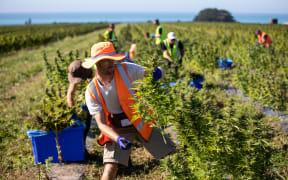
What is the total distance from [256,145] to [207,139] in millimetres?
556

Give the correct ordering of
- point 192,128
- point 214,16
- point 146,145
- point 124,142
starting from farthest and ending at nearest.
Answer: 1. point 214,16
2. point 146,145
3. point 124,142
4. point 192,128

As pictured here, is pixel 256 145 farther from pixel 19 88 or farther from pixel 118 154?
pixel 19 88

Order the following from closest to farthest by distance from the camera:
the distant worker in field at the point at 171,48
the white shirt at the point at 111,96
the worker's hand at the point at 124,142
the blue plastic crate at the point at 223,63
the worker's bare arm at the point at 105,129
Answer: the worker's hand at the point at 124,142
the worker's bare arm at the point at 105,129
the white shirt at the point at 111,96
the distant worker in field at the point at 171,48
the blue plastic crate at the point at 223,63

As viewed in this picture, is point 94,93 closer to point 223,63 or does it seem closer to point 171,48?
point 171,48

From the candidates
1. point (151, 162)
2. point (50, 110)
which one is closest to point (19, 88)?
point (50, 110)

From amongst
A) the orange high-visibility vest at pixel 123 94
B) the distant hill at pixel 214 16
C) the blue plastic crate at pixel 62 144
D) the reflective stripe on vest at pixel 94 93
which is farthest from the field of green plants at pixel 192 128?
the distant hill at pixel 214 16

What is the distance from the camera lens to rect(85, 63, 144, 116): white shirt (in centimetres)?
246

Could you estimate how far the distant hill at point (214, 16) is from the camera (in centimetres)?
9669

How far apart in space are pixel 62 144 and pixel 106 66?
1.70 meters

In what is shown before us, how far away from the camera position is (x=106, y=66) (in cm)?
242

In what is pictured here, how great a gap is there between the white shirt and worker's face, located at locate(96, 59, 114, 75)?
4.0 inches

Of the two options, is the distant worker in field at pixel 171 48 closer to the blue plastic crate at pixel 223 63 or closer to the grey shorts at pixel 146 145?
the blue plastic crate at pixel 223 63

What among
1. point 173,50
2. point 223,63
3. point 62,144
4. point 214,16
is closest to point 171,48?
point 173,50

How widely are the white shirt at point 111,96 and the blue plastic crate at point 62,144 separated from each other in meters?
1.04
